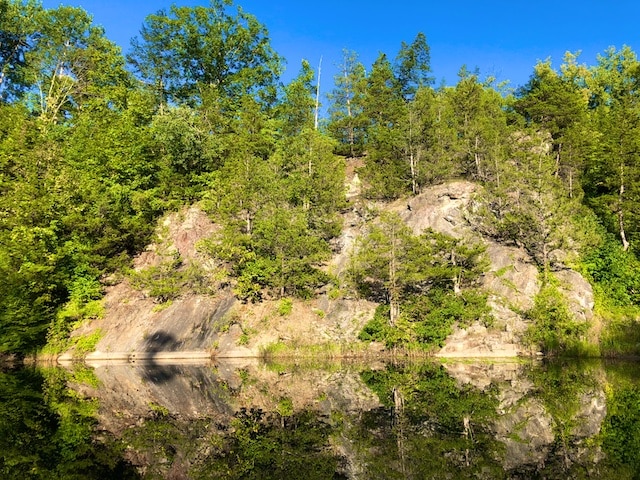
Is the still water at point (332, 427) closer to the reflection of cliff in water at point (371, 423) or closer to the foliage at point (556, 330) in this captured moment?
the reflection of cliff in water at point (371, 423)

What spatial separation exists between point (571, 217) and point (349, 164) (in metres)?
23.9

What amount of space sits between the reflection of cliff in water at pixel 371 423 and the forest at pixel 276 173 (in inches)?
482

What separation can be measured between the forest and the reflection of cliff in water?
12232mm

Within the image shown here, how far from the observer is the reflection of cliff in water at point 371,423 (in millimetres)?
9180

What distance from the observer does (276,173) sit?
39.1m

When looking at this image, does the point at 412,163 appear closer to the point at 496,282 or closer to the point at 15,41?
the point at 496,282

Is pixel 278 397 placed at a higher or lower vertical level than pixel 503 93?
lower

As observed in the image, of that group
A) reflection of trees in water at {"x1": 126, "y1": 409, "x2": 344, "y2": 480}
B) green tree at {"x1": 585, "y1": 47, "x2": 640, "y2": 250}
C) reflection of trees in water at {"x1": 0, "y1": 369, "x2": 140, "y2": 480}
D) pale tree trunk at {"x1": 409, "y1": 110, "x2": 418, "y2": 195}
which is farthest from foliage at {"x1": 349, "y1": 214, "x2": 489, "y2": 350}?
reflection of trees in water at {"x1": 0, "y1": 369, "x2": 140, "y2": 480}

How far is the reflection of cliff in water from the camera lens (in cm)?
918

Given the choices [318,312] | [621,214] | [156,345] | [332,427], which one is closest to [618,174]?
[621,214]

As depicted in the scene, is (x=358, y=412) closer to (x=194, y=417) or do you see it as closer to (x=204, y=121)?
(x=194, y=417)

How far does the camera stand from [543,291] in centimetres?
3048

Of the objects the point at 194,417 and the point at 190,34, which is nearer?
the point at 194,417

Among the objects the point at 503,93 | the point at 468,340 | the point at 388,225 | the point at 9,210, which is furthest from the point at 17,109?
the point at 503,93
